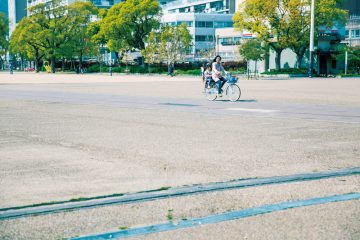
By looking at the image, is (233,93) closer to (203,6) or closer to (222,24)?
(222,24)

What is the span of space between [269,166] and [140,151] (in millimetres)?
2028

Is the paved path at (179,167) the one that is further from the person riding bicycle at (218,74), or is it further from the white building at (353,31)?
the white building at (353,31)

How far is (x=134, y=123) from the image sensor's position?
1123 cm

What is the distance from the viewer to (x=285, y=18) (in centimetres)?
5481

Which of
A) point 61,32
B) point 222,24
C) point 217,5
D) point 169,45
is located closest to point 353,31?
point 169,45

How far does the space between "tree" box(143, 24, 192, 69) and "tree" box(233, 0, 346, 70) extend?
11569 mm

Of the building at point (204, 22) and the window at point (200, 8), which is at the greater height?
the window at point (200, 8)

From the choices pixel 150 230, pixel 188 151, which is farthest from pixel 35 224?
pixel 188 151

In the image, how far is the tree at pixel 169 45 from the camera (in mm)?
65250

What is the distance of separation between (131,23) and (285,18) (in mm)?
22690

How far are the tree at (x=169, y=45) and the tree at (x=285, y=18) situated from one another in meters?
11.6

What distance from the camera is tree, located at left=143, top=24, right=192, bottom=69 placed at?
2569 inches

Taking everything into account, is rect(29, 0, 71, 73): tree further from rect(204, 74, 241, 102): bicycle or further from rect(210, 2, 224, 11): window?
rect(204, 74, 241, 102): bicycle

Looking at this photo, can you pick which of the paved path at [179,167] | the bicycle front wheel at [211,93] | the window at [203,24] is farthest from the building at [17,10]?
the paved path at [179,167]
